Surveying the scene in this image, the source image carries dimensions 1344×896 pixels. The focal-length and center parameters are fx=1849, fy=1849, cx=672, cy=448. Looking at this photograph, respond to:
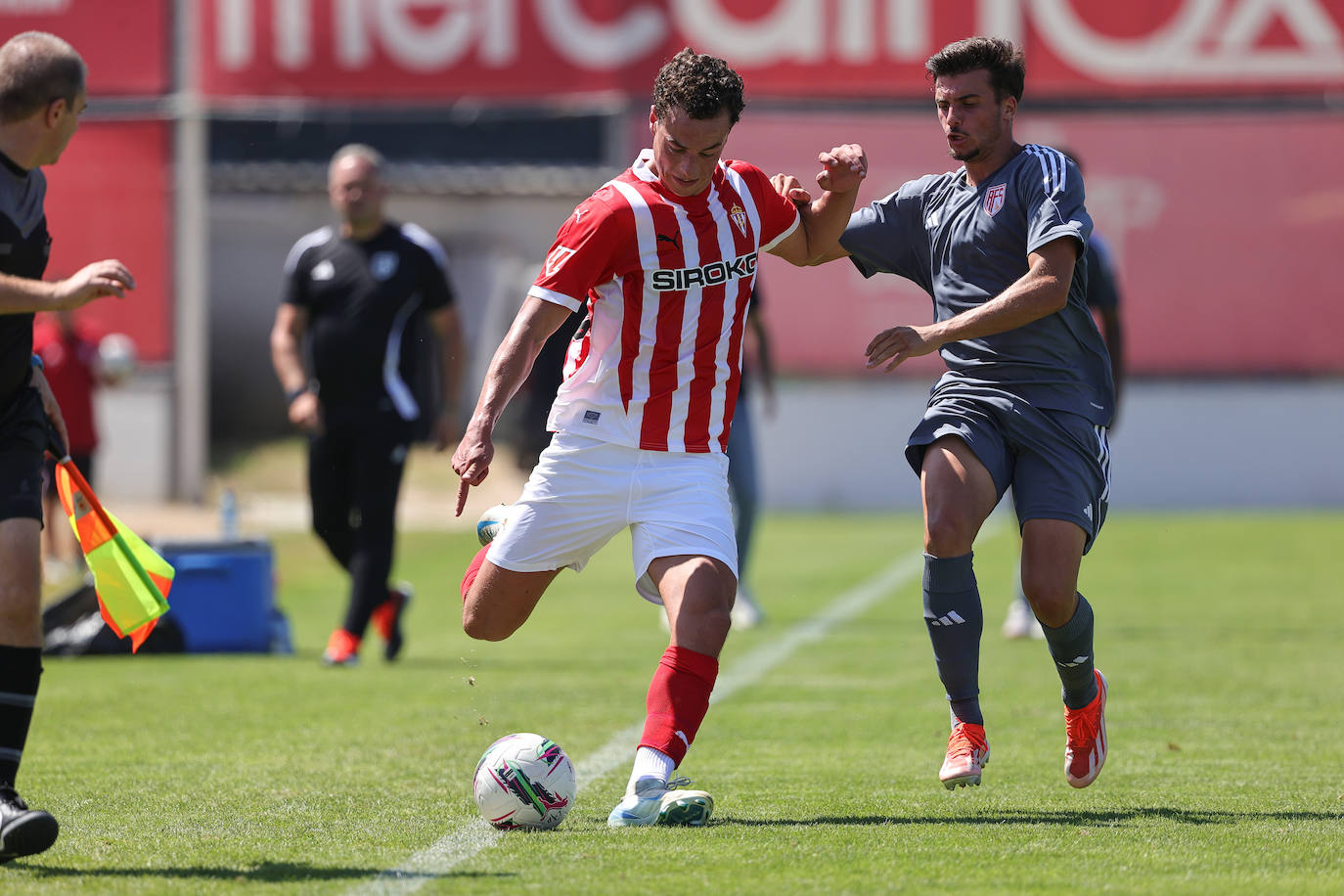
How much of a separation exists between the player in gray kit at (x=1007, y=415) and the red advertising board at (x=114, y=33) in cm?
1996

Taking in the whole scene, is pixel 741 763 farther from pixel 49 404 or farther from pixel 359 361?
pixel 359 361

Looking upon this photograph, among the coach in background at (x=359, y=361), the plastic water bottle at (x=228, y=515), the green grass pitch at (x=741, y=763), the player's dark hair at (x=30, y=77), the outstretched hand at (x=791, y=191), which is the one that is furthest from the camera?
the plastic water bottle at (x=228, y=515)

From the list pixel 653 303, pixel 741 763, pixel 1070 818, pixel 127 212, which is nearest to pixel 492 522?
pixel 653 303

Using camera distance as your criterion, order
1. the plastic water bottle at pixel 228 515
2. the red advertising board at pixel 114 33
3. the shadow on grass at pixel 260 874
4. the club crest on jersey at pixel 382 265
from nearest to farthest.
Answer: the shadow on grass at pixel 260 874 < the club crest on jersey at pixel 382 265 < the plastic water bottle at pixel 228 515 < the red advertising board at pixel 114 33

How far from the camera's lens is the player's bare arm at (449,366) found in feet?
29.6

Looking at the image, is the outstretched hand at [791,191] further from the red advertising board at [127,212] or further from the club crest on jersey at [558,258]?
the red advertising board at [127,212]

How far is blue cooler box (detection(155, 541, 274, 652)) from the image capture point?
9.86m

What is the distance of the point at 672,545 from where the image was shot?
5137mm

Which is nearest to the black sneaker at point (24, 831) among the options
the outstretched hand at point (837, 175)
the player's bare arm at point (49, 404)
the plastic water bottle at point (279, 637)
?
the player's bare arm at point (49, 404)

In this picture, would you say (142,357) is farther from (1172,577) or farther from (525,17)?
(1172,577)

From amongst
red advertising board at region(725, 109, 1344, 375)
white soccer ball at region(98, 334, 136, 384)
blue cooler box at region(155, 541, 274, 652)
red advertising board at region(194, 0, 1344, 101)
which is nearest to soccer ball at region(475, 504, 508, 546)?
blue cooler box at region(155, 541, 274, 652)

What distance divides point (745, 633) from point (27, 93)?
6.78m

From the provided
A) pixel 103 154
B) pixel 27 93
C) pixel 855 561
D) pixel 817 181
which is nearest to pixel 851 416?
pixel 855 561

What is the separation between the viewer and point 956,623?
17.9ft
